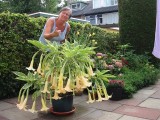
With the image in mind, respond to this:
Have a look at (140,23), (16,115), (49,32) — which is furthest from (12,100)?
(140,23)

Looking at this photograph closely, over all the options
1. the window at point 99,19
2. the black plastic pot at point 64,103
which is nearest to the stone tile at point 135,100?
the black plastic pot at point 64,103

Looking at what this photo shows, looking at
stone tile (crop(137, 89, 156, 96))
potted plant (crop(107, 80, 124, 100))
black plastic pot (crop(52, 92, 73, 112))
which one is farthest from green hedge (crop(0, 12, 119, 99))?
stone tile (crop(137, 89, 156, 96))

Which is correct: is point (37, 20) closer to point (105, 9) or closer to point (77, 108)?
point (77, 108)

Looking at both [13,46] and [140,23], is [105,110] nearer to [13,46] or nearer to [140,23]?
[13,46]

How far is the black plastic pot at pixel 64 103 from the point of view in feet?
12.7

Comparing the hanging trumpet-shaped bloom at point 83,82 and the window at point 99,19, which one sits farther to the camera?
the window at point 99,19

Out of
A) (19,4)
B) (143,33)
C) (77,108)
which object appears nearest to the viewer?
(77,108)

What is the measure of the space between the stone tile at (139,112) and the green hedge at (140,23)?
181 inches

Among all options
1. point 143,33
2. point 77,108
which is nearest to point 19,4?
point 143,33

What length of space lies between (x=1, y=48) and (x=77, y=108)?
82.2 inches

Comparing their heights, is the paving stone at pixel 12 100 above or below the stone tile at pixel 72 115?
below

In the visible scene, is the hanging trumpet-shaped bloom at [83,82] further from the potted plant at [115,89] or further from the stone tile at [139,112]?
the potted plant at [115,89]

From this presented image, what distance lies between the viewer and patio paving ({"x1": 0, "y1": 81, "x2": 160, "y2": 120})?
3.90 meters

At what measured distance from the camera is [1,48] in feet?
16.8
